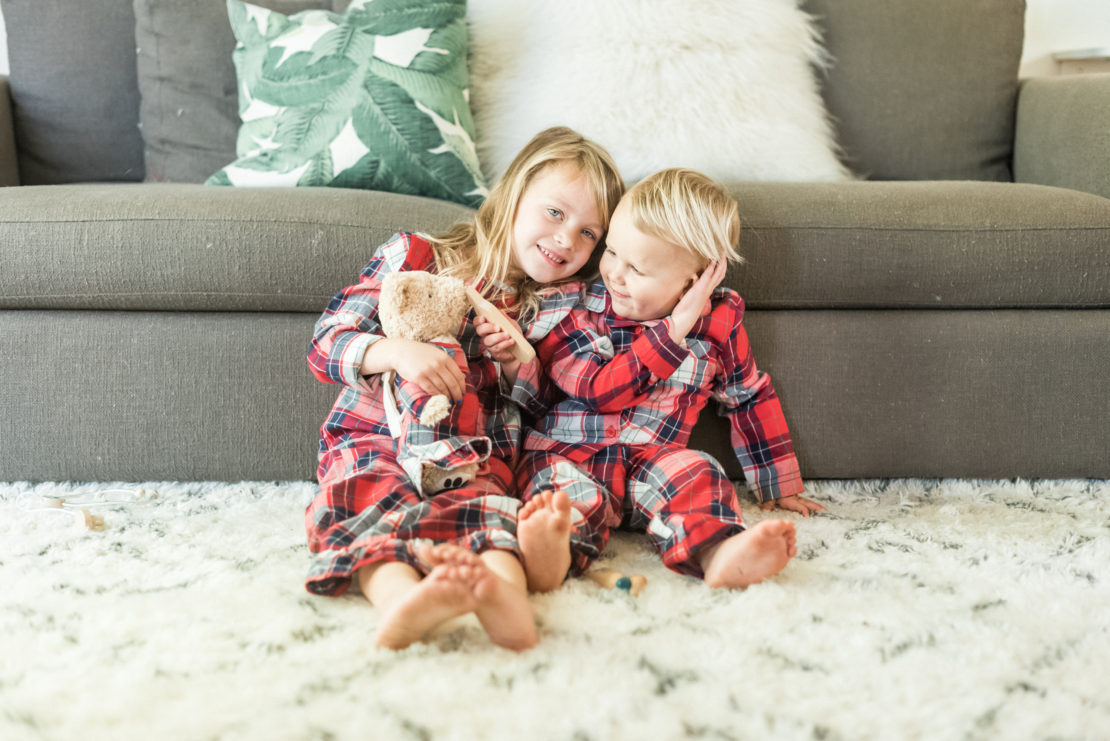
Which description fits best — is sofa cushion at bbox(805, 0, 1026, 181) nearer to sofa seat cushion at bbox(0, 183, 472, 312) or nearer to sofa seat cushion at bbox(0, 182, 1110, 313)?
sofa seat cushion at bbox(0, 182, 1110, 313)

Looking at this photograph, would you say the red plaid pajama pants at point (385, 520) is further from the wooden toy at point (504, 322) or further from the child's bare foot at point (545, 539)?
the wooden toy at point (504, 322)

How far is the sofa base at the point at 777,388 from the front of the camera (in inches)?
46.1

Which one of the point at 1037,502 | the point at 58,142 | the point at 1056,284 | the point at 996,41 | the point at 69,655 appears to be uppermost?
the point at 996,41

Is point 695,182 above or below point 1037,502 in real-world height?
above

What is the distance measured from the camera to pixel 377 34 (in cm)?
148

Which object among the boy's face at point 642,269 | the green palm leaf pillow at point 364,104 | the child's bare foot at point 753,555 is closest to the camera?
the child's bare foot at point 753,555

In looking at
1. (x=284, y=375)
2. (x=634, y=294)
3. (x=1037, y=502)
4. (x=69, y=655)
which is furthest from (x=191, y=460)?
(x=1037, y=502)

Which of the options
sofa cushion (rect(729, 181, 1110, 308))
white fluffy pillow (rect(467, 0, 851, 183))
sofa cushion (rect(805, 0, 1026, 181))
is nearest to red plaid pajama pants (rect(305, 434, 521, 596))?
sofa cushion (rect(729, 181, 1110, 308))

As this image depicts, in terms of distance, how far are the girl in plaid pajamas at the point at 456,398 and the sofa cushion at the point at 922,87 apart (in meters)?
0.84

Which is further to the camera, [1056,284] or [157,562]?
[1056,284]

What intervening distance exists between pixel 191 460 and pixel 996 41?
177 centimetres

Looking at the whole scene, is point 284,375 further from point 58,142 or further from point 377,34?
point 58,142

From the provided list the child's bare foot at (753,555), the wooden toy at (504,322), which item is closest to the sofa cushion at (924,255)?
the wooden toy at (504,322)

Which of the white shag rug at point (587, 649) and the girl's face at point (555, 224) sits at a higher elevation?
the girl's face at point (555, 224)
